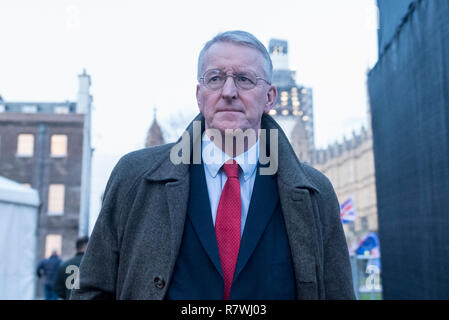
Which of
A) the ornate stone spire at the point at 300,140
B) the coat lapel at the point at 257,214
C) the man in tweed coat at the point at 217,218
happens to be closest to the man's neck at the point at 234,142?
the man in tweed coat at the point at 217,218

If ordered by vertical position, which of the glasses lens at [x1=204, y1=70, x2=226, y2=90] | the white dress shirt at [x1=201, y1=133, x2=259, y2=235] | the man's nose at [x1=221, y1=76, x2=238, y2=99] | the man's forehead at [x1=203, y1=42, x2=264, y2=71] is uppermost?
the man's forehead at [x1=203, y1=42, x2=264, y2=71]

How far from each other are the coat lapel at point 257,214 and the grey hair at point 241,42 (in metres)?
0.44

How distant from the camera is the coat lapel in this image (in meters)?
1.68

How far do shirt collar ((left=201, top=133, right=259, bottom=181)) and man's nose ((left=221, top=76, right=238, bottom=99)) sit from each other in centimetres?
24

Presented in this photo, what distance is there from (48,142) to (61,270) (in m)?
21.1

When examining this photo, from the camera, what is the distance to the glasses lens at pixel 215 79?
1.84m

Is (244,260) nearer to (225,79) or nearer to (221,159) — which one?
(221,159)

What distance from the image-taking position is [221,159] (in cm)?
192

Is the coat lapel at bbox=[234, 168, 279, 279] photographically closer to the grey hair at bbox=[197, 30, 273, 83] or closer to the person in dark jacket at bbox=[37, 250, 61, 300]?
the grey hair at bbox=[197, 30, 273, 83]

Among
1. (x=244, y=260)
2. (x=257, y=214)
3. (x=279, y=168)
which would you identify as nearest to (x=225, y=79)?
(x=279, y=168)

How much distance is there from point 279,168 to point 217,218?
1.13 feet

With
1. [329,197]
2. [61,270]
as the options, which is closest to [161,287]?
[329,197]

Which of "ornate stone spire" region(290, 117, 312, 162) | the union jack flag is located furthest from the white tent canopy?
"ornate stone spire" region(290, 117, 312, 162)

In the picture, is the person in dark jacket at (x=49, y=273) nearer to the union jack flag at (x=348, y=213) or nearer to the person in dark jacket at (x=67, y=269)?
the person in dark jacket at (x=67, y=269)
